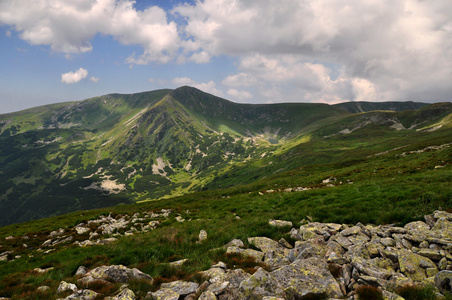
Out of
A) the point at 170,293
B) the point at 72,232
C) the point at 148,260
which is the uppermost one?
the point at 170,293

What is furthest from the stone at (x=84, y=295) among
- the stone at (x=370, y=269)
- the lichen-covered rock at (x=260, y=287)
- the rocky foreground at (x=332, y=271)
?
the stone at (x=370, y=269)

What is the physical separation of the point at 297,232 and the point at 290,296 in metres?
6.67

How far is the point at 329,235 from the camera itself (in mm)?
11633

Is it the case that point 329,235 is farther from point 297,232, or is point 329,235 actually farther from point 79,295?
point 79,295

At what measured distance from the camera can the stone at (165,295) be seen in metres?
7.18

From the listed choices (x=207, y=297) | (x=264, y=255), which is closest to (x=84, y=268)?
(x=207, y=297)

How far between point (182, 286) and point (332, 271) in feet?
20.4

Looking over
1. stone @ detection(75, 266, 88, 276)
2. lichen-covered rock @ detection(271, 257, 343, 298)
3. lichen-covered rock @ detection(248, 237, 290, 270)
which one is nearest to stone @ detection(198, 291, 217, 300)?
lichen-covered rock @ detection(271, 257, 343, 298)

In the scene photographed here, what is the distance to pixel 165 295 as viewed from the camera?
7398 millimetres

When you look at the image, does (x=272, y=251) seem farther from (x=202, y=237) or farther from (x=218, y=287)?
(x=202, y=237)

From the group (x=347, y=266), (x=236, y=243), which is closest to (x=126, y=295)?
(x=236, y=243)

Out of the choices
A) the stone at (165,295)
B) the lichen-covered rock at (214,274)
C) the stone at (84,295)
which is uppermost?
the stone at (84,295)

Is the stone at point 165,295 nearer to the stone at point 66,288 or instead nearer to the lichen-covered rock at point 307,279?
the stone at point 66,288

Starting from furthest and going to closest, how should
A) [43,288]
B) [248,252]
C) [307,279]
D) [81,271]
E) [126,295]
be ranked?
[248,252] < [81,271] < [43,288] < [307,279] < [126,295]
